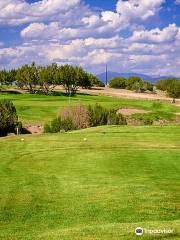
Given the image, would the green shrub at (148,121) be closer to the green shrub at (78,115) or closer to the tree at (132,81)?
the green shrub at (78,115)

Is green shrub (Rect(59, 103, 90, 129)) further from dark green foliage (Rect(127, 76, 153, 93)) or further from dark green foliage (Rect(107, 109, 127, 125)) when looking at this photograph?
dark green foliage (Rect(127, 76, 153, 93))

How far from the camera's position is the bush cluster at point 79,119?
61.7m

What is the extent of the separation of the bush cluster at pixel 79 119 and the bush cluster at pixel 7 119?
4.45 metres

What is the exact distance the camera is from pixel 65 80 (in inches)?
5876

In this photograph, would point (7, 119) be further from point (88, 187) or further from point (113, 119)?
point (88, 187)

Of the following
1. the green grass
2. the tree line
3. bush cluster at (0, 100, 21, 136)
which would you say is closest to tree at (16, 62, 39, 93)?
the tree line

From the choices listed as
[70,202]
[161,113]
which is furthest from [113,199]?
[161,113]

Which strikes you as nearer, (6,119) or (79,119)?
(6,119)

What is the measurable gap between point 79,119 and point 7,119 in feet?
31.5

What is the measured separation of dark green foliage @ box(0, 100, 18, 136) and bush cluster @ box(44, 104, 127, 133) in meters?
4.55

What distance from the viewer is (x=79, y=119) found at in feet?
209

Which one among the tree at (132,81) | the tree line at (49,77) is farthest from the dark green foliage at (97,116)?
the tree at (132,81)

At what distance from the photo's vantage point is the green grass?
16856 mm

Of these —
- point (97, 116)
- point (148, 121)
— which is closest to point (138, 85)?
point (148, 121)
